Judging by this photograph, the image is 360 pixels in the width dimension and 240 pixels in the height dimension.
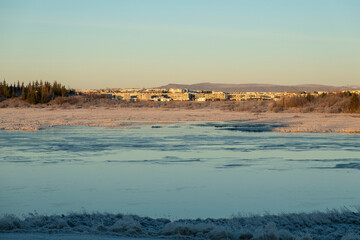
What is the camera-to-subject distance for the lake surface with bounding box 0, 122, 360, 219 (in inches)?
408

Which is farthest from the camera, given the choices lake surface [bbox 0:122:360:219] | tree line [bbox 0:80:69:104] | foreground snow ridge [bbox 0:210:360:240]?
tree line [bbox 0:80:69:104]

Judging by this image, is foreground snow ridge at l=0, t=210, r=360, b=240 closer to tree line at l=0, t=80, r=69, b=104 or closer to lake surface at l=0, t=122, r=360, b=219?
lake surface at l=0, t=122, r=360, b=219

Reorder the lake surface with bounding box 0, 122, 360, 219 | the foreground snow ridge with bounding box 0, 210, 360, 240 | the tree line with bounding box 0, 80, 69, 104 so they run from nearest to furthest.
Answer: the foreground snow ridge with bounding box 0, 210, 360, 240
the lake surface with bounding box 0, 122, 360, 219
the tree line with bounding box 0, 80, 69, 104

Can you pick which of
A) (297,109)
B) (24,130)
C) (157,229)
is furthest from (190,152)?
(297,109)

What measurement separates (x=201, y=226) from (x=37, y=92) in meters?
68.3

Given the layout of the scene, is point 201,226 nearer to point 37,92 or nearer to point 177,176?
point 177,176

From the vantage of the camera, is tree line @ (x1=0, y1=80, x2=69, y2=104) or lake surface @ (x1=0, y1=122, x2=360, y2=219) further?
tree line @ (x1=0, y1=80, x2=69, y2=104)

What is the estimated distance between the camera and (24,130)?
28.2m

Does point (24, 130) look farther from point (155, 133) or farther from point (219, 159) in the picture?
point (219, 159)

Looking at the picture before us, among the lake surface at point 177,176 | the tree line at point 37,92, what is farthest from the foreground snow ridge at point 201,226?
the tree line at point 37,92

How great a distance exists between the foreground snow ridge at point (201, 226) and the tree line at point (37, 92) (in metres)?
63.4

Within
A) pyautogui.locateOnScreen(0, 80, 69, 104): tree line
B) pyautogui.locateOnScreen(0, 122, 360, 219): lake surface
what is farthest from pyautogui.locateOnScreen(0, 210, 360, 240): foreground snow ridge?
pyautogui.locateOnScreen(0, 80, 69, 104): tree line

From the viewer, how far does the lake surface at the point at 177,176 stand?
34.0 ft

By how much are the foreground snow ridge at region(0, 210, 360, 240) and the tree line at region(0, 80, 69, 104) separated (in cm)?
6335
